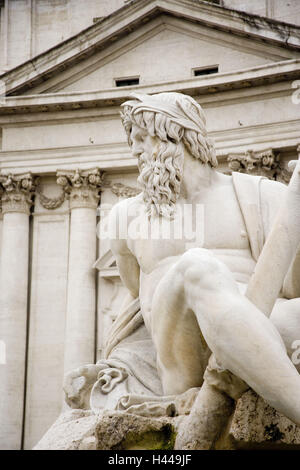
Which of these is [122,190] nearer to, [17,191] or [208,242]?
[17,191]

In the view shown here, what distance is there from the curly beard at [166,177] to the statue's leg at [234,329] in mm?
858

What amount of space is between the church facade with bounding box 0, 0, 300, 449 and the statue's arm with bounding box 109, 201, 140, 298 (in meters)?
14.1

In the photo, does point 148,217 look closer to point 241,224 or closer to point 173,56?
point 241,224

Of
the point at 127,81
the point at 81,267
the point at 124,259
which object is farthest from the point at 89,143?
the point at 124,259

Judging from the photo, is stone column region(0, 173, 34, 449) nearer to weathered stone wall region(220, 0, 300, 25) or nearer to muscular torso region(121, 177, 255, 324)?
weathered stone wall region(220, 0, 300, 25)

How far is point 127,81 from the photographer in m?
22.8

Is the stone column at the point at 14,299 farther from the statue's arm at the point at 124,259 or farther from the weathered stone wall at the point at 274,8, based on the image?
the statue's arm at the point at 124,259

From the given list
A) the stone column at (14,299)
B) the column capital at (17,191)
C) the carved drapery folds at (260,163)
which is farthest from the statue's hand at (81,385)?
the column capital at (17,191)

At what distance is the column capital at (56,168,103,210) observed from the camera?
21734 mm

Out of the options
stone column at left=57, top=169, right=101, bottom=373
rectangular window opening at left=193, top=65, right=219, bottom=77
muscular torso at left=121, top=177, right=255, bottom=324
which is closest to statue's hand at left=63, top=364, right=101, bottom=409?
muscular torso at left=121, top=177, right=255, bottom=324

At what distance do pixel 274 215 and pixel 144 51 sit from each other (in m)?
17.4

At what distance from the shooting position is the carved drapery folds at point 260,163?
66.1 feet

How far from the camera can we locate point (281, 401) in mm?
4539
